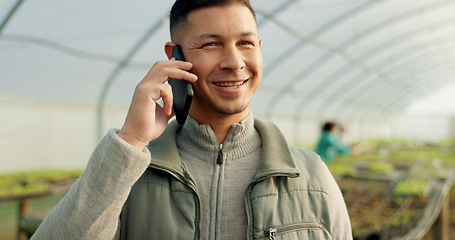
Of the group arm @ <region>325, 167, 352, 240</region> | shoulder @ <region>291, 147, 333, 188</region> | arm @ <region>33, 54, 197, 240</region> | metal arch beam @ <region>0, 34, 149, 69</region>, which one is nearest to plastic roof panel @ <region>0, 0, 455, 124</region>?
metal arch beam @ <region>0, 34, 149, 69</region>

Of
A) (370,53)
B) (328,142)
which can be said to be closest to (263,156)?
(328,142)

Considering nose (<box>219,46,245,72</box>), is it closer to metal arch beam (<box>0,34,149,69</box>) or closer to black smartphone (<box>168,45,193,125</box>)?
black smartphone (<box>168,45,193,125</box>)

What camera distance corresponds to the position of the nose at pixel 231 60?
1.06m

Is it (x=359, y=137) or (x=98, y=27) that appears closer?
(x=98, y=27)

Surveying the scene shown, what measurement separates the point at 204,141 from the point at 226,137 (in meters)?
0.07

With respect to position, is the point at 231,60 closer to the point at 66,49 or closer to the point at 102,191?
the point at 102,191

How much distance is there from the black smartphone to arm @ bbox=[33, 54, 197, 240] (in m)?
0.07

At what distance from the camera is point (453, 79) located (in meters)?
22.2

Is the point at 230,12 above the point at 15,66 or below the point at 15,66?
below

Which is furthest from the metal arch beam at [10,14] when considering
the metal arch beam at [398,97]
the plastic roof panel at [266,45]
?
the metal arch beam at [398,97]

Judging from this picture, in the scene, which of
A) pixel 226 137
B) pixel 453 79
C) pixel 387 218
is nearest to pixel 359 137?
pixel 453 79

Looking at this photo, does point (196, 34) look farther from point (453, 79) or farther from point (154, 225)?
point (453, 79)

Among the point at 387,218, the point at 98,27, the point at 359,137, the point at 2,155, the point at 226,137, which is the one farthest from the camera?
the point at 359,137

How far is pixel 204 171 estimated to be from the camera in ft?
3.82
